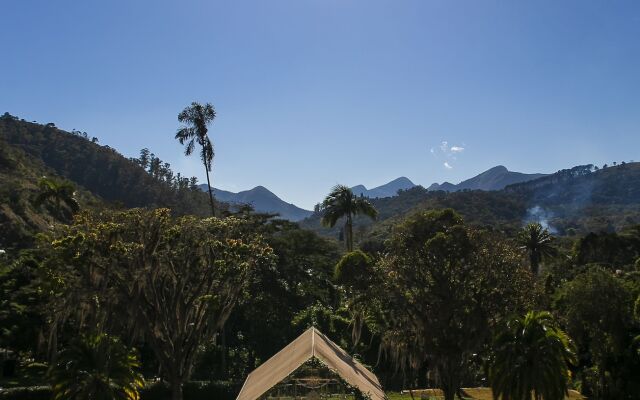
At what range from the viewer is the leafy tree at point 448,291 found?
90.8 feet

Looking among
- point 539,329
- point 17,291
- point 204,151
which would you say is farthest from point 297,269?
point 539,329

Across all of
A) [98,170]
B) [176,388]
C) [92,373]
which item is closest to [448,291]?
[176,388]

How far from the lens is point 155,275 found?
26.9 metres

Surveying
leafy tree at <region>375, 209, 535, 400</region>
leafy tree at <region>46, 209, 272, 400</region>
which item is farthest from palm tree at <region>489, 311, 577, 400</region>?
leafy tree at <region>46, 209, 272, 400</region>

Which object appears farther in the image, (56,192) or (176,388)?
(56,192)

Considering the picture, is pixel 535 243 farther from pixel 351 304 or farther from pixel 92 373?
pixel 92 373

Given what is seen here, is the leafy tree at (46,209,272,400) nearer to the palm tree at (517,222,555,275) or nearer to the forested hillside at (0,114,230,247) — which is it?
the palm tree at (517,222,555,275)

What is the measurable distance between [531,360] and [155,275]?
58.2ft

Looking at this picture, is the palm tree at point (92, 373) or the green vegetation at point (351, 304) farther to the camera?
the green vegetation at point (351, 304)

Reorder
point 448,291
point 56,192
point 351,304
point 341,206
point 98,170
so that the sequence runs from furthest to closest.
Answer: point 98,170, point 341,206, point 56,192, point 351,304, point 448,291

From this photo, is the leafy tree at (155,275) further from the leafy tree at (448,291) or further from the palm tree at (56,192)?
the palm tree at (56,192)

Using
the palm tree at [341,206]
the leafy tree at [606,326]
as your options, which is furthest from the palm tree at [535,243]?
the leafy tree at [606,326]

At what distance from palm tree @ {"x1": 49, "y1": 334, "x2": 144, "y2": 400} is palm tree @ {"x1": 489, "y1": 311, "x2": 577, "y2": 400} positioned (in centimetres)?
1629

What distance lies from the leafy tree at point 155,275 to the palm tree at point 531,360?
14.1 m
